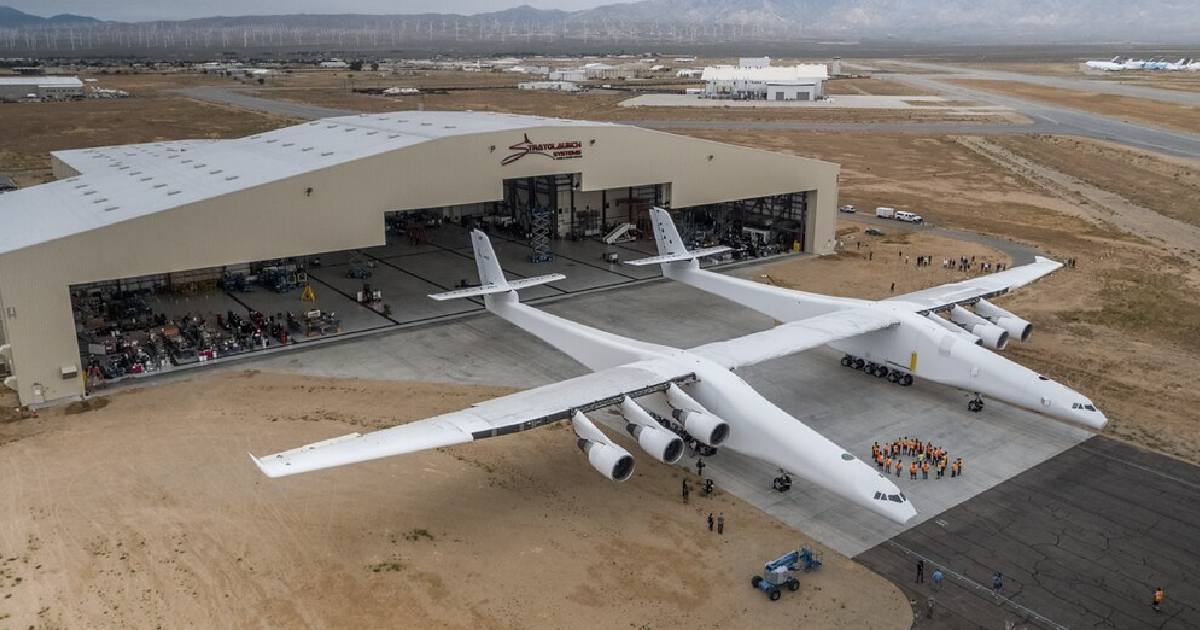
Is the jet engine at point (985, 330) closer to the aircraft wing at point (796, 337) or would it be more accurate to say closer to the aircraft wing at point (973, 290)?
the aircraft wing at point (973, 290)

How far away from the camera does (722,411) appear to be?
98.6 ft

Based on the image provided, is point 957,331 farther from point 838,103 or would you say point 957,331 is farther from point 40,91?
point 40,91

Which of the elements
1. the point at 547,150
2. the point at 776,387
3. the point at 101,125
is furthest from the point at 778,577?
the point at 101,125

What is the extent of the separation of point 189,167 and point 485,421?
115 ft

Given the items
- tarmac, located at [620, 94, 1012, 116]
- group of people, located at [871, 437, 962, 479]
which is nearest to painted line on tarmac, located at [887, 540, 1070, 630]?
group of people, located at [871, 437, 962, 479]

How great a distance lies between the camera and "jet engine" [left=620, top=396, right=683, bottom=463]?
27453mm

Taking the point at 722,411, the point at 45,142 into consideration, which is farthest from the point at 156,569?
the point at 45,142

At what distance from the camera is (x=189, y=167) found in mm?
51750

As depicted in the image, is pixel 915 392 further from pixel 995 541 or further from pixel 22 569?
pixel 22 569

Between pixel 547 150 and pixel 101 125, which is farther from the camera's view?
pixel 101 125

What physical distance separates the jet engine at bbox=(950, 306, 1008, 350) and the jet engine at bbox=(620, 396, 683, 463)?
62.3 ft

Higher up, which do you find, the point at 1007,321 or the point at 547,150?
the point at 547,150

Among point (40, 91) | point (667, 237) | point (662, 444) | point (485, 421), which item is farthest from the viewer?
point (40, 91)

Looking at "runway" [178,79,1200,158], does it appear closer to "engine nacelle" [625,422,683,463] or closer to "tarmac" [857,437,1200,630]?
"tarmac" [857,437,1200,630]
